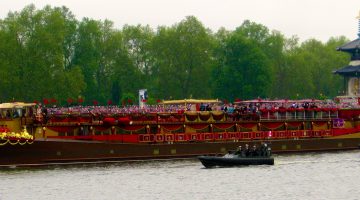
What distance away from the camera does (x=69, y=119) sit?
84.5 metres

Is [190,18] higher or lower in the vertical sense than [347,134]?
higher

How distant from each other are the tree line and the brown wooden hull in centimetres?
3908

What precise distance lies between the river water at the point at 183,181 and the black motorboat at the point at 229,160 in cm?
57

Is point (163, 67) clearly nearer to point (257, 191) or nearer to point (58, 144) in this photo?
point (58, 144)

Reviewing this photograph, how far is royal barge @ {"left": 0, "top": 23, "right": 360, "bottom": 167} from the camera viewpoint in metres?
79.8

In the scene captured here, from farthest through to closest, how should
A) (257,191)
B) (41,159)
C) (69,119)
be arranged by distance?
(69,119) < (41,159) < (257,191)

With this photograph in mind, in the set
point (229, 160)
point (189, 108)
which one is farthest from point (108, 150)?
point (189, 108)

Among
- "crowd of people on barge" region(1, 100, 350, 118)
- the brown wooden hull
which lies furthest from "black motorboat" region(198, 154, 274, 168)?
"crowd of people on barge" region(1, 100, 350, 118)

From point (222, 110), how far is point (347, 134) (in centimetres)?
1377

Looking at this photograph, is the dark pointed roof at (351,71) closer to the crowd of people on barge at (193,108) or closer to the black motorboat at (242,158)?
the crowd of people on barge at (193,108)

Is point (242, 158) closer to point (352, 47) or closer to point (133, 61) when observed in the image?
point (352, 47)

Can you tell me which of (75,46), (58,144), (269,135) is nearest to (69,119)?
(58,144)

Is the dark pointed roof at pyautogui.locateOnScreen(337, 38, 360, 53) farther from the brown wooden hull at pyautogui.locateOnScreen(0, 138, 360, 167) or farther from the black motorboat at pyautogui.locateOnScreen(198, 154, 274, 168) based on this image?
the black motorboat at pyautogui.locateOnScreen(198, 154, 274, 168)

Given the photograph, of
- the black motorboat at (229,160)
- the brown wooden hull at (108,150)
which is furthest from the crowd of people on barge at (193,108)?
the black motorboat at (229,160)
